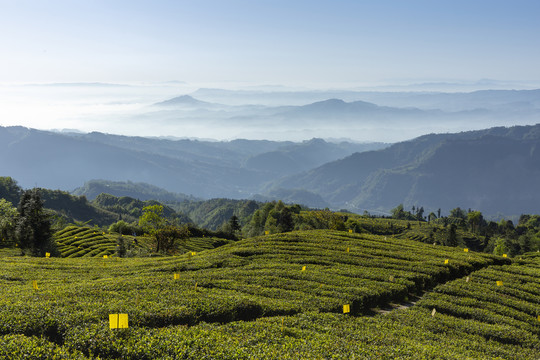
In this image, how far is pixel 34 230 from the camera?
231ft

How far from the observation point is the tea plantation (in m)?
20.8

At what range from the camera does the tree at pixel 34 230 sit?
70125mm

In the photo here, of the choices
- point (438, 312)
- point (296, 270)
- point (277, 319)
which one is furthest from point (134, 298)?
point (438, 312)

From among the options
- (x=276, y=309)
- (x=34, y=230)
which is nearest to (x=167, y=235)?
(x=34, y=230)

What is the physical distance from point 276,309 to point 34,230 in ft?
204

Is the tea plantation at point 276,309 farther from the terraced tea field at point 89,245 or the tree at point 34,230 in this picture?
the terraced tea field at point 89,245

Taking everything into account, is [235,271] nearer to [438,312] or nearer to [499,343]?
[438,312]

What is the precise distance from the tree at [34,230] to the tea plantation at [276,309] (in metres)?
28.1

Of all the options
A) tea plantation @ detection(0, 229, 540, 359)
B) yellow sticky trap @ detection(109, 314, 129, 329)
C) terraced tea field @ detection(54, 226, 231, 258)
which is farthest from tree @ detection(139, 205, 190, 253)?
yellow sticky trap @ detection(109, 314, 129, 329)

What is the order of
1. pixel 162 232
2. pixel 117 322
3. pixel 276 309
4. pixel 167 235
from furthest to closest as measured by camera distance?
pixel 167 235 → pixel 162 232 → pixel 276 309 → pixel 117 322

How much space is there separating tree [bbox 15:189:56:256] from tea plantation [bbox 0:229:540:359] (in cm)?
2811

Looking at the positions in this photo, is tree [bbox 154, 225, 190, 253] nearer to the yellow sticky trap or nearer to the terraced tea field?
the terraced tea field

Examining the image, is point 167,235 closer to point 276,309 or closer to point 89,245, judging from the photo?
point 89,245

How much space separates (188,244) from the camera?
11931 cm
